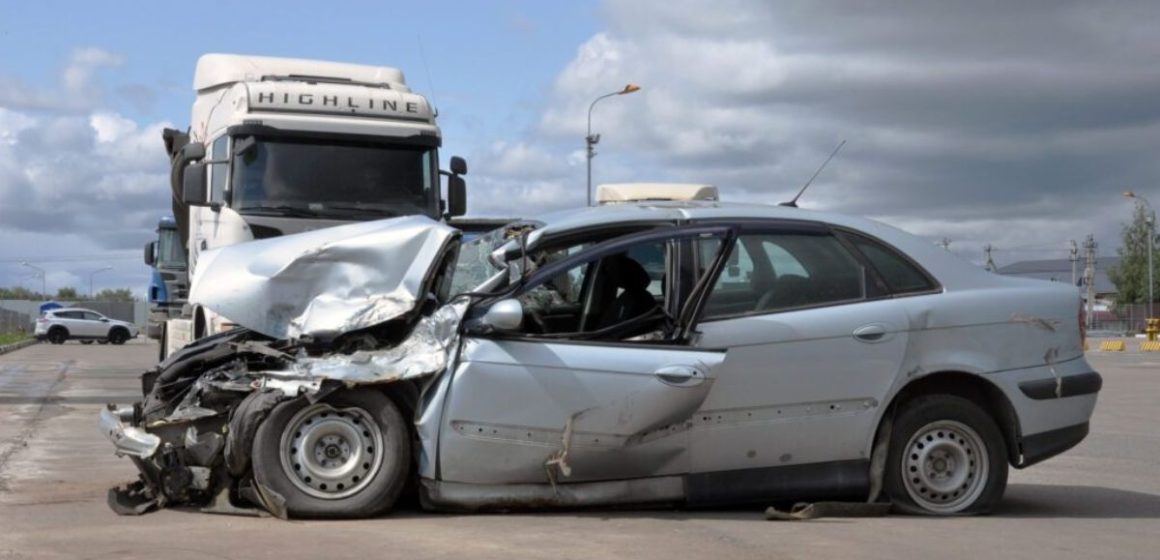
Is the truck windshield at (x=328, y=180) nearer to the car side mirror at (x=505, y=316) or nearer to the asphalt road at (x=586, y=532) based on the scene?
the asphalt road at (x=586, y=532)

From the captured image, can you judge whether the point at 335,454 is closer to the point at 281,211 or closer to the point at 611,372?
the point at 611,372

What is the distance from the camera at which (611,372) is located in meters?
7.02

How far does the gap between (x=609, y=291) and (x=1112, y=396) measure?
44.5 ft

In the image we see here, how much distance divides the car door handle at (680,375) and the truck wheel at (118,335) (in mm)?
51246

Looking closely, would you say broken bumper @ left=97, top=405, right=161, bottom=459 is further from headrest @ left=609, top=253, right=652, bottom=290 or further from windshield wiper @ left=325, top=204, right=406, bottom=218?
windshield wiper @ left=325, top=204, right=406, bottom=218

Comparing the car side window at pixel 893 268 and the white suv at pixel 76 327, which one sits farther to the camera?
the white suv at pixel 76 327

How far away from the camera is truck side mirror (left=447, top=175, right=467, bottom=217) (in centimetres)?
1466

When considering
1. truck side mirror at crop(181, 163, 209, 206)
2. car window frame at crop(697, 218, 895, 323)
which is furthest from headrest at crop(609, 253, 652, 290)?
truck side mirror at crop(181, 163, 209, 206)

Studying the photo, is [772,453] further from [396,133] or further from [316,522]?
[396,133]

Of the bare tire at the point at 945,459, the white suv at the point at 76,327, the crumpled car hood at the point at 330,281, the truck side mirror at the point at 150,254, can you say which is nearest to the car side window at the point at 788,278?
the bare tire at the point at 945,459

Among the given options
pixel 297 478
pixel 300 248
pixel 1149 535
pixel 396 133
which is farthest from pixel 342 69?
pixel 1149 535

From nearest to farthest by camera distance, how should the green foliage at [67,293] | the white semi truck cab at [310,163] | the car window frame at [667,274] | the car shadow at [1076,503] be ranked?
the car window frame at [667,274] → the car shadow at [1076,503] → the white semi truck cab at [310,163] → the green foliage at [67,293]

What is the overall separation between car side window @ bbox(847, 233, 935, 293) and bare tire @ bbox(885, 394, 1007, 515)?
24.5 inches

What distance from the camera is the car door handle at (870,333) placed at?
289 inches
